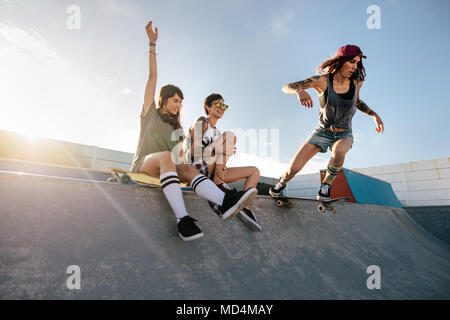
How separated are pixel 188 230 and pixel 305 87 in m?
2.47

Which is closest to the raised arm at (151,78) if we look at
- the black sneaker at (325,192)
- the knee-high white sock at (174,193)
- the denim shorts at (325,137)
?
the knee-high white sock at (174,193)

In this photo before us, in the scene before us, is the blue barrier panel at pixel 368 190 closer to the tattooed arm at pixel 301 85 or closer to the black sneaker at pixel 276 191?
the black sneaker at pixel 276 191

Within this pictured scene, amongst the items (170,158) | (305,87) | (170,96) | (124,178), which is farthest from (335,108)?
(124,178)

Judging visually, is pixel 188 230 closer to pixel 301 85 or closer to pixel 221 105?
pixel 221 105

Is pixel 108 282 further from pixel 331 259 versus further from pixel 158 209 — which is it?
pixel 331 259

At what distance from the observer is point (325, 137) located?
3518 mm

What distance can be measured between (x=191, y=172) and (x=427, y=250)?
4601 mm

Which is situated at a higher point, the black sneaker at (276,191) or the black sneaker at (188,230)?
the black sneaker at (276,191)

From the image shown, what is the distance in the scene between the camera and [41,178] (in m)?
1.79

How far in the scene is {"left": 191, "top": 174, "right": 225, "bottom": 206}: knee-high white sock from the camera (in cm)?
215

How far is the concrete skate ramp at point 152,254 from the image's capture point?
1.41 metres

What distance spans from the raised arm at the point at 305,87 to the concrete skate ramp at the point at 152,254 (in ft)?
4.60

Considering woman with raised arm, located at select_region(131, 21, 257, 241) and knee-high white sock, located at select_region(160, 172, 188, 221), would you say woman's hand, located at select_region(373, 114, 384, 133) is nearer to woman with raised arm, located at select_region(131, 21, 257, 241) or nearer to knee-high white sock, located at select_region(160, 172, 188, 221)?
woman with raised arm, located at select_region(131, 21, 257, 241)
